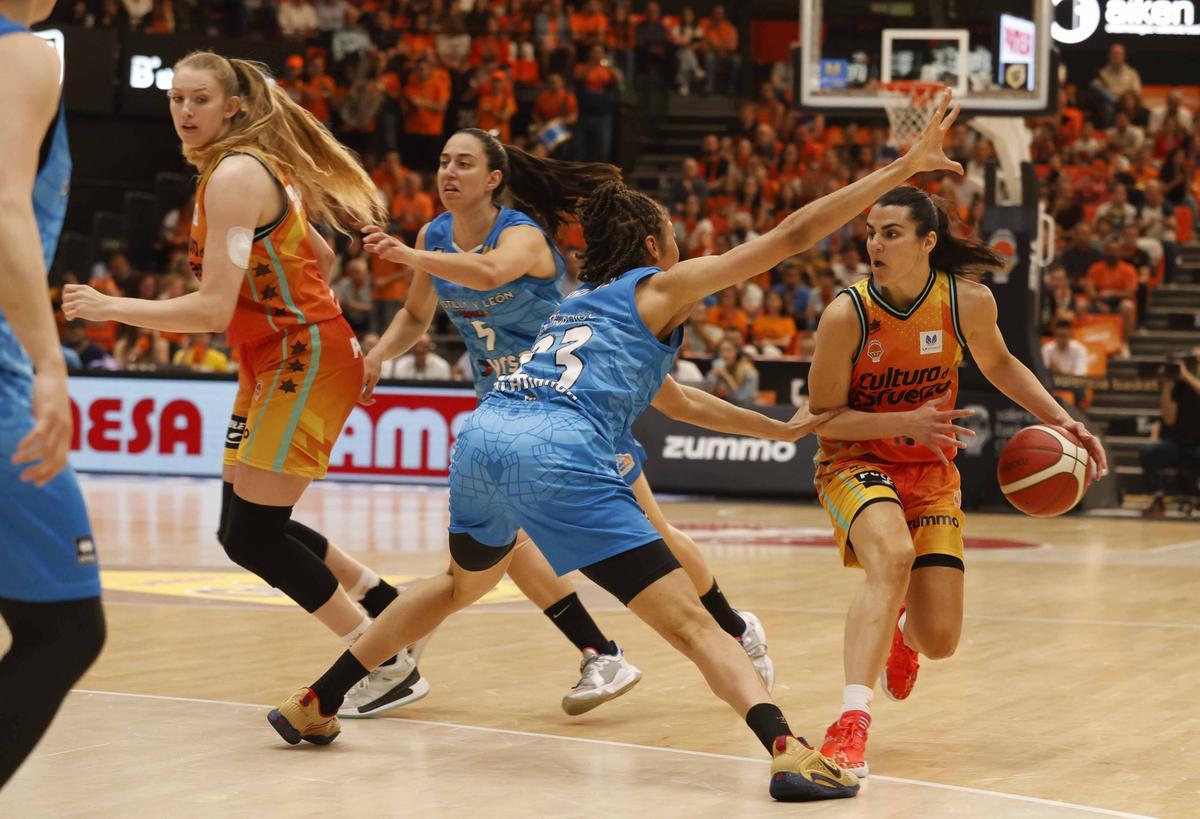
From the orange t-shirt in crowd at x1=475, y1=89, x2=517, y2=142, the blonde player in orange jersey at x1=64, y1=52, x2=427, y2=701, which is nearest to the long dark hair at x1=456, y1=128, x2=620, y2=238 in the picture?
the blonde player in orange jersey at x1=64, y1=52, x2=427, y2=701

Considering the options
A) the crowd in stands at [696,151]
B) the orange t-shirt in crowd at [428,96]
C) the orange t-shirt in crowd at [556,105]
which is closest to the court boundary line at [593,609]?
the crowd in stands at [696,151]

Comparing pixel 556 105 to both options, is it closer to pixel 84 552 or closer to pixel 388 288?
pixel 388 288

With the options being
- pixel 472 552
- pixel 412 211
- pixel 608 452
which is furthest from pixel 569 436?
pixel 412 211

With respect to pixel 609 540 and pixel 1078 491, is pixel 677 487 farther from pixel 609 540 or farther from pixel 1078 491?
pixel 609 540

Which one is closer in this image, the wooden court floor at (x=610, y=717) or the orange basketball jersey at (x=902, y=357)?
the wooden court floor at (x=610, y=717)

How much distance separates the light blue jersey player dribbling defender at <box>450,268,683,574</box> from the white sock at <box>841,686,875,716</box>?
0.76 metres

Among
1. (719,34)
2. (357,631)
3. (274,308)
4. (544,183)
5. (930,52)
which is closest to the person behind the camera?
(274,308)

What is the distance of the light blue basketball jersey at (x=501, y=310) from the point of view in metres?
5.76

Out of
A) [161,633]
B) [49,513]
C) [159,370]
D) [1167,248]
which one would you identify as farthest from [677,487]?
[49,513]

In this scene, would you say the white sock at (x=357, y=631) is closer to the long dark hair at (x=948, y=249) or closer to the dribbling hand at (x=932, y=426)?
the dribbling hand at (x=932, y=426)

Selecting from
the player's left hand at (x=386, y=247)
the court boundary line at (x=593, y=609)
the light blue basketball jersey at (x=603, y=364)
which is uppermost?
the player's left hand at (x=386, y=247)

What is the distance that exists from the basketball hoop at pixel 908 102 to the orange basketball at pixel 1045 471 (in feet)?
27.1

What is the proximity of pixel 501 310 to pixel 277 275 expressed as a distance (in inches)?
34.2

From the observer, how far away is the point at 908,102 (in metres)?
13.6
